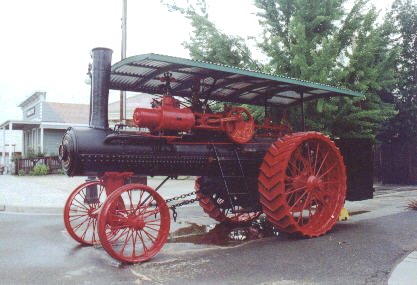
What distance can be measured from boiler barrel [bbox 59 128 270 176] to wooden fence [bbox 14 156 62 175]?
21.4 meters

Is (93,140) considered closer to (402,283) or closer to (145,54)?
(145,54)

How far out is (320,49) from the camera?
38.9 ft

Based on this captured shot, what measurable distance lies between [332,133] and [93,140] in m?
8.38

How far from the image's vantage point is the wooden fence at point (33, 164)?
86.3ft

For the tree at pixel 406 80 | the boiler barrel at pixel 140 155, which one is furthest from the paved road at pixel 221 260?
the tree at pixel 406 80

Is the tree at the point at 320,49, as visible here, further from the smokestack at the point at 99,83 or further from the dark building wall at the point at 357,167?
the smokestack at the point at 99,83

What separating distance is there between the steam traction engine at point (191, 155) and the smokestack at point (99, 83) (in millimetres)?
14

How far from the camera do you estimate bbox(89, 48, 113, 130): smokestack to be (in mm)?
6191

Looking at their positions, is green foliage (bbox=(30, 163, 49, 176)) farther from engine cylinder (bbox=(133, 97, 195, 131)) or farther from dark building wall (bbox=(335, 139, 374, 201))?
engine cylinder (bbox=(133, 97, 195, 131))

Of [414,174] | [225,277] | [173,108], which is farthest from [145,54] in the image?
[414,174]

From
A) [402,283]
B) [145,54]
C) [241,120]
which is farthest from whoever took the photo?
[241,120]

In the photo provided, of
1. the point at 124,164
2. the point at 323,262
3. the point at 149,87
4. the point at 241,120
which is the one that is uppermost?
the point at 149,87

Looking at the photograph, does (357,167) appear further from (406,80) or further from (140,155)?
(406,80)

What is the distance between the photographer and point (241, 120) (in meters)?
7.35
